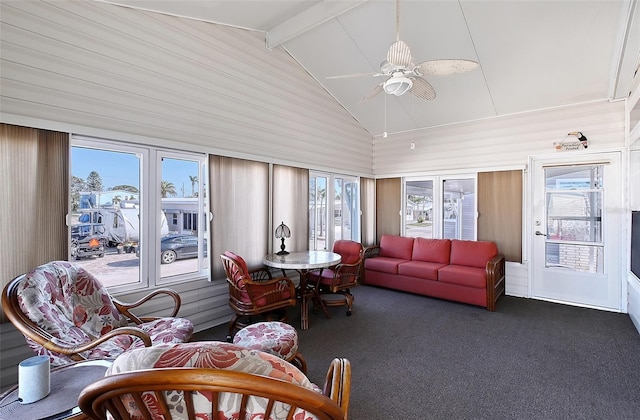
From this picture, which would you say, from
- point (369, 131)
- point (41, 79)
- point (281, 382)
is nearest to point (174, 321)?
point (281, 382)

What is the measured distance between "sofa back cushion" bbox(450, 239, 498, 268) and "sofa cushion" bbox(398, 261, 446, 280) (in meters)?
0.31

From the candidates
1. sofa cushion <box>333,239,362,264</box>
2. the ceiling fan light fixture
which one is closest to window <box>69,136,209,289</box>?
sofa cushion <box>333,239,362,264</box>

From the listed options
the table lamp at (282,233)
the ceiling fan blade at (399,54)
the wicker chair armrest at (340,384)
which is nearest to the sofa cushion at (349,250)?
the table lamp at (282,233)

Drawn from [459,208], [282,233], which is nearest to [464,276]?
[459,208]

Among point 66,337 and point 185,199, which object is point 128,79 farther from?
point 66,337

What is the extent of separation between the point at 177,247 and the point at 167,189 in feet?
2.27

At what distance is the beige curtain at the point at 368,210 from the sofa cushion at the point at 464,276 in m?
1.86

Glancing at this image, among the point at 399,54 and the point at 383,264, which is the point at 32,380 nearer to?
the point at 399,54

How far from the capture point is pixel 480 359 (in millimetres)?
2916

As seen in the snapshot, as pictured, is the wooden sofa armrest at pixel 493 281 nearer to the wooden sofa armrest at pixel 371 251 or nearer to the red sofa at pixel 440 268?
the red sofa at pixel 440 268

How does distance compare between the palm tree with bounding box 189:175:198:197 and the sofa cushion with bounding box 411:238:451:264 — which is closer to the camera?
the palm tree with bounding box 189:175:198:197

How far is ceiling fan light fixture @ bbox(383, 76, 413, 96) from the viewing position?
2635 mm

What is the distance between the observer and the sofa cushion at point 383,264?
524 cm

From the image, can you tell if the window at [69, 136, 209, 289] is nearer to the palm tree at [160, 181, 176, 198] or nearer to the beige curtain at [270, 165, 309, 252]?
the palm tree at [160, 181, 176, 198]
